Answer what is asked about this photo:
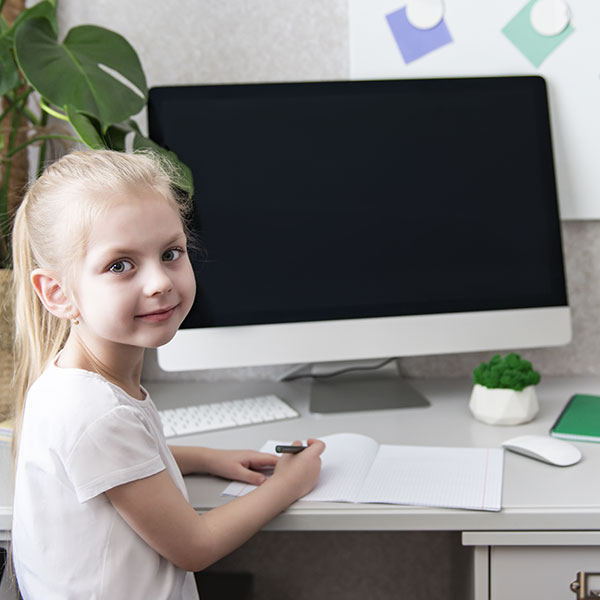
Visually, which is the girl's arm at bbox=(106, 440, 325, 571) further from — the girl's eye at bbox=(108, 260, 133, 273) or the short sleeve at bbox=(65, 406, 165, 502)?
the girl's eye at bbox=(108, 260, 133, 273)

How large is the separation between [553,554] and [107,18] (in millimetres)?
1122

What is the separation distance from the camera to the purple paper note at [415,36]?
118cm

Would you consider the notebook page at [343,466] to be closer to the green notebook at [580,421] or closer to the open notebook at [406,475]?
the open notebook at [406,475]

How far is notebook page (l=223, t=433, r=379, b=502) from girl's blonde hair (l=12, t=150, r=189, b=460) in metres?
0.25

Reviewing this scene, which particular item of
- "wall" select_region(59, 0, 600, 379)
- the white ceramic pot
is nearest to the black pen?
the white ceramic pot

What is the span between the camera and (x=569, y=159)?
3.92 feet

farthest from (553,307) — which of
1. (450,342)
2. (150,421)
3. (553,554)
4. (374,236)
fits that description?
(150,421)

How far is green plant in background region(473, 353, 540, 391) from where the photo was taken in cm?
92

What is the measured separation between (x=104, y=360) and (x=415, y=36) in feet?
2.77

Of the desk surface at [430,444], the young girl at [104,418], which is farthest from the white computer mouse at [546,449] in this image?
the young girl at [104,418]

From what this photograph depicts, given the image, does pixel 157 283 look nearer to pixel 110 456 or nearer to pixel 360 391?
pixel 110 456

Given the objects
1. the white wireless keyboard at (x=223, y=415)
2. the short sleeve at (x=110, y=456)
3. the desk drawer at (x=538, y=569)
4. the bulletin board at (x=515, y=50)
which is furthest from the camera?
the bulletin board at (x=515, y=50)

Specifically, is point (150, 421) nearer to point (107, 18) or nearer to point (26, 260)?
point (26, 260)

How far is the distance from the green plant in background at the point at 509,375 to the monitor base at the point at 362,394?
0.12m
